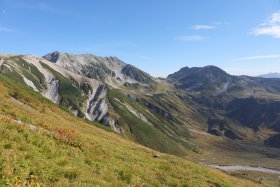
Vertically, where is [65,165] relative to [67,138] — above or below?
below

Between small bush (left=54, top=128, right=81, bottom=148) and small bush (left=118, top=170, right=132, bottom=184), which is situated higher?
small bush (left=54, top=128, right=81, bottom=148)

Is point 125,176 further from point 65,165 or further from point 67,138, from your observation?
point 67,138

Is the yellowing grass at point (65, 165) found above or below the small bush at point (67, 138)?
below

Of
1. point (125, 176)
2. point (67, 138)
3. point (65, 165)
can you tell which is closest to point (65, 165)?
point (65, 165)

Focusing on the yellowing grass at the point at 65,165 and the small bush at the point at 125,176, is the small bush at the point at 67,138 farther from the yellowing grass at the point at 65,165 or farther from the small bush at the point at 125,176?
the small bush at the point at 125,176

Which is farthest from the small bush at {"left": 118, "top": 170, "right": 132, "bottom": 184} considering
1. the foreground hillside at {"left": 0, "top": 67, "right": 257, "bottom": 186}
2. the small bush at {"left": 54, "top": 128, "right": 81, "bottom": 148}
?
the small bush at {"left": 54, "top": 128, "right": 81, "bottom": 148}

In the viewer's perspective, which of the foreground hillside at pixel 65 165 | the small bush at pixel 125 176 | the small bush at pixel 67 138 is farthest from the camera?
the small bush at pixel 67 138

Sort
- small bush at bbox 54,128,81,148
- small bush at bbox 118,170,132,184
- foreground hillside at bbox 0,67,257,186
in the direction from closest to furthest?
foreground hillside at bbox 0,67,257,186 < small bush at bbox 118,170,132,184 < small bush at bbox 54,128,81,148

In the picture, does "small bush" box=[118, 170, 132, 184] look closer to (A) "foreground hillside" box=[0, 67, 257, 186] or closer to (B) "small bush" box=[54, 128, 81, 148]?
(A) "foreground hillside" box=[0, 67, 257, 186]

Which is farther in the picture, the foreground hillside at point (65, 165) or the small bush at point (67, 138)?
the small bush at point (67, 138)

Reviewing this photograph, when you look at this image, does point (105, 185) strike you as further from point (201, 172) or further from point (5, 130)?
point (201, 172)

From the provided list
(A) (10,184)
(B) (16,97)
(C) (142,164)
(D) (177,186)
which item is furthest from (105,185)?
(B) (16,97)

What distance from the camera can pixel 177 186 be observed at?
2566cm

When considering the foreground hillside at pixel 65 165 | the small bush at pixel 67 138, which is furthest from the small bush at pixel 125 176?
the small bush at pixel 67 138
